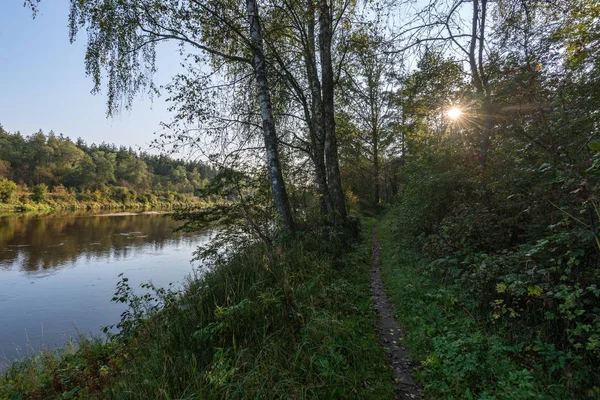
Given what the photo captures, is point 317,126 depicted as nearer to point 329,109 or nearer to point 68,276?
point 329,109

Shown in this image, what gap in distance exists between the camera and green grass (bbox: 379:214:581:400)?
239 centimetres

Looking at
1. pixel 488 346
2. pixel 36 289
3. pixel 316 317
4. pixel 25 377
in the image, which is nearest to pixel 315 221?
pixel 316 317

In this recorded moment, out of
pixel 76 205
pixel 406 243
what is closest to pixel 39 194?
pixel 76 205

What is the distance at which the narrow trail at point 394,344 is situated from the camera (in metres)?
2.77

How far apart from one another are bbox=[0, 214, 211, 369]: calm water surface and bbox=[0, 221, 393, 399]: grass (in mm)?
2746

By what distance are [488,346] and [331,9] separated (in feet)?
28.2

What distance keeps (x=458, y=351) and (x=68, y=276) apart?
15583mm

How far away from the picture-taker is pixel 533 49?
4691 millimetres

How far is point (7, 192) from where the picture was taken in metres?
39.2

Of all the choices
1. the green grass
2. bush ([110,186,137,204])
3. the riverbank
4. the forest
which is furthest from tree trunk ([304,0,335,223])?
bush ([110,186,137,204])

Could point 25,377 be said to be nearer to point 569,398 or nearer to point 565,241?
point 569,398

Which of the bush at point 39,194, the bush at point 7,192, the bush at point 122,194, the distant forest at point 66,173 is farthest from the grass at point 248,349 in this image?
the bush at point 122,194

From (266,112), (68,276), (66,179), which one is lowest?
(68,276)

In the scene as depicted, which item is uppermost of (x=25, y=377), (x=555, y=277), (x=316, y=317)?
(x=555, y=277)
